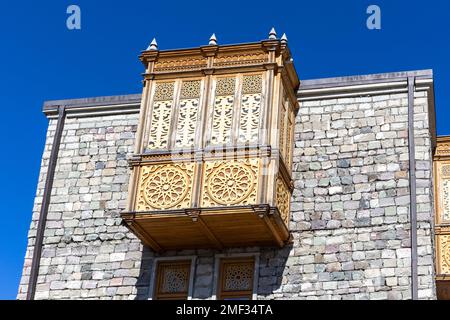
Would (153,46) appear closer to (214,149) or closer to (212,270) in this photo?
(214,149)

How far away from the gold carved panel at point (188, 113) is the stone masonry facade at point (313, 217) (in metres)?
2.00

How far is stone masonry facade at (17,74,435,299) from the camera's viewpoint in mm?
17734

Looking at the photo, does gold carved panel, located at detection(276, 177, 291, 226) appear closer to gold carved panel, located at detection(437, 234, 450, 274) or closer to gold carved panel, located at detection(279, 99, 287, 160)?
gold carved panel, located at detection(279, 99, 287, 160)

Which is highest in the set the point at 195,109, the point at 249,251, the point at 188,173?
the point at 195,109

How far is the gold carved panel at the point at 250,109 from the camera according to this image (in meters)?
18.2

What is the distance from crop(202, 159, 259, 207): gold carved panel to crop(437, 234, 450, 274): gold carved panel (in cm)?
678

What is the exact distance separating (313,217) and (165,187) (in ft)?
10.0

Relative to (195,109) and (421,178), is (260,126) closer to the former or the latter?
(195,109)

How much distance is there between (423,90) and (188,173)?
5.29 m

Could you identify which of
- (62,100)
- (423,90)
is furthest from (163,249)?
(423,90)

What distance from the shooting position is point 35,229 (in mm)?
19906

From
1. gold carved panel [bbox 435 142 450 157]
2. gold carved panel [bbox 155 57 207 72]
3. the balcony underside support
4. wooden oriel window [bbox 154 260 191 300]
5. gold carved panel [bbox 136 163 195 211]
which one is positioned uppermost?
gold carved panel [bbox 435 142 450 157]

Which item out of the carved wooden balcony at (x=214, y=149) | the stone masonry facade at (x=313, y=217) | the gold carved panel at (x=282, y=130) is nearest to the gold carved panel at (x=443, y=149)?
the stone masonry facade at (x=313, y=217)

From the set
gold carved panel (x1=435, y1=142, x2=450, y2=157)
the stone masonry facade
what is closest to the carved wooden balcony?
the stone masonry facade
